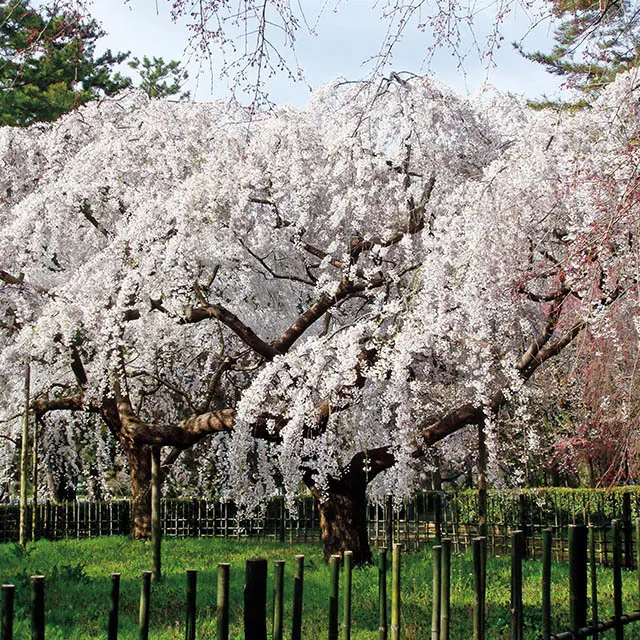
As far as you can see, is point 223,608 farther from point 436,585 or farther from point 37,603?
point 436,585

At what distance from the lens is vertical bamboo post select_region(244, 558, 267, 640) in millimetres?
2473

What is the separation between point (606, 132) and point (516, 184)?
116 cm

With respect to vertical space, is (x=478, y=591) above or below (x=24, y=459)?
below

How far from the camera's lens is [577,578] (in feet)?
11.2

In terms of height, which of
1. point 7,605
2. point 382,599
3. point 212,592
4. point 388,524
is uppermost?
point 7,605

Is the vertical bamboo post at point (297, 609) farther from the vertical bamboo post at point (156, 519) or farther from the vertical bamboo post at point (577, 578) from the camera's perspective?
the vertical bamboo post at point (156, 519)

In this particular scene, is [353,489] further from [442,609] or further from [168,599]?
[442,609]

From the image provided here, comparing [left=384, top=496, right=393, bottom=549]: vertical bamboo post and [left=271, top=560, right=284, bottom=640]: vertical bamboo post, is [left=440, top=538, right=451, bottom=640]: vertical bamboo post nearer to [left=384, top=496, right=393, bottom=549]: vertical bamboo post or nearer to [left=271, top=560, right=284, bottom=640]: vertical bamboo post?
[left=271, top=560, right=284, bottom=640]: vertical bamboo post

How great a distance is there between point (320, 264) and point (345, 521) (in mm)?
3507

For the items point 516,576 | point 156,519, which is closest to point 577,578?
point 516,576

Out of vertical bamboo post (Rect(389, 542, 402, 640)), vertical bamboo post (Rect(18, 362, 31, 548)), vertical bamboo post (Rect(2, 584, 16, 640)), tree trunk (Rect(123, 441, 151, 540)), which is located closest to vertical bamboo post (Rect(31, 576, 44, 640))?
vertical bamboo post (Rect(2, 584, 16, 640))

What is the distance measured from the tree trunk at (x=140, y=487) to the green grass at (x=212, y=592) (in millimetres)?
1289

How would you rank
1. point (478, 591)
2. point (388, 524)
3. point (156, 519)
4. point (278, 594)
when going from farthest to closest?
point (388, 524) < point (156, 519) < point (478, 591) < point (278, 594)

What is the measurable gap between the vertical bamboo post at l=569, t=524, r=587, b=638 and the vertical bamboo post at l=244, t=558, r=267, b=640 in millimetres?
1493
